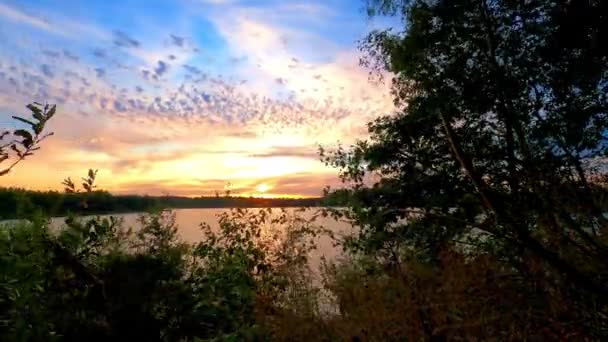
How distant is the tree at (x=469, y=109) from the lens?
731 centimetres

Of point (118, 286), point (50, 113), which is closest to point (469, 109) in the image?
point (118, 286)

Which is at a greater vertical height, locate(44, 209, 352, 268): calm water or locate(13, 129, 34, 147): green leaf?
locate(13, 129, 34, 147): green leaf

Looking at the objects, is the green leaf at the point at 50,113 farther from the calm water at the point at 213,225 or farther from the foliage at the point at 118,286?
the calm water at the point at 213,225

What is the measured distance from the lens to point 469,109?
9.27 m

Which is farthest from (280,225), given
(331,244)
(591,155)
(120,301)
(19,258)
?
(19,258)

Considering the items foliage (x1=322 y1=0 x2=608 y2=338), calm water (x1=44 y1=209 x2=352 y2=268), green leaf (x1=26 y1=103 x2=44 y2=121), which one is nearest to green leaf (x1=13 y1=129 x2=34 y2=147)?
green leaf (x1=26 y1=103 x2=44 y2=121)

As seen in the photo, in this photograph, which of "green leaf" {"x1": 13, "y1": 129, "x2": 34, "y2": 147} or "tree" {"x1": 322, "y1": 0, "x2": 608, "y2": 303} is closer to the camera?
"green leaf" {"x1": 13, "y1": 129, "x2": 34, "y2": 147}

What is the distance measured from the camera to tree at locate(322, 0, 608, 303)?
731 centimetres

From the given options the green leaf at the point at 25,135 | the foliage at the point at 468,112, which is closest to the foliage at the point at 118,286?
the green leaf at the point at 25,135

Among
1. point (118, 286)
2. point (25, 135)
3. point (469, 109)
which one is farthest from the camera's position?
point (469, 109)

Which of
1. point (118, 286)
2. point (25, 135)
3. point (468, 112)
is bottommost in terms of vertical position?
point (118, 286)

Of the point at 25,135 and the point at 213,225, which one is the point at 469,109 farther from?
the point at 25,135

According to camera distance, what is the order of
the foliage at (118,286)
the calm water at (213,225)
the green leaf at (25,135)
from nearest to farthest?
1. the green leaf at (25,135)
2. the foliage at (118,286)
3. the calm water at (213,225)

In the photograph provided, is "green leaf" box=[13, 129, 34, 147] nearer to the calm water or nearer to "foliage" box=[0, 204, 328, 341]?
"foliage" box=[0, 204, 328, 341]
